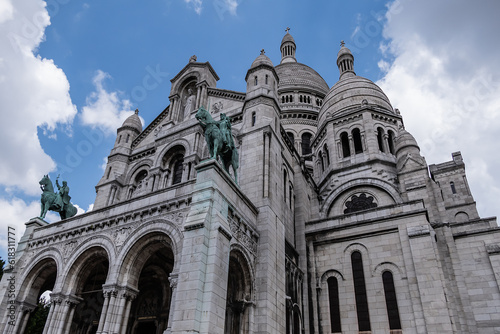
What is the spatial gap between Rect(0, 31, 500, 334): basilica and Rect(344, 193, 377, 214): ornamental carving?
12 centimetres

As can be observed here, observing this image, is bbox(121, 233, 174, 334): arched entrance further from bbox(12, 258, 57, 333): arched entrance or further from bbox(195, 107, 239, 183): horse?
bbox(195, 107, 239, 183): horse

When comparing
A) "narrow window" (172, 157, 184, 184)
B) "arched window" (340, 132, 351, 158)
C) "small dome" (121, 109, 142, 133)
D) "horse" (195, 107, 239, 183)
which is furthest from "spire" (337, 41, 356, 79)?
"horse" (195, 107, 239, 183)

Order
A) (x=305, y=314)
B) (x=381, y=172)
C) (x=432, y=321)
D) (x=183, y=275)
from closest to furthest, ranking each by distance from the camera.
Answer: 1. (x=183, y=275)
2. (x=432, y=321)
3. (x=305, y=314)
4. (x=381, y=172)

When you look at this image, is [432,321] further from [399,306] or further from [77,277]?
[77,277]

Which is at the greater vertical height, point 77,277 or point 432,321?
point 77,277

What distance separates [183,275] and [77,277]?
24.0 ft

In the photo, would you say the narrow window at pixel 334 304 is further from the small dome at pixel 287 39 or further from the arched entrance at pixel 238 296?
the small dome at pixel 287 39

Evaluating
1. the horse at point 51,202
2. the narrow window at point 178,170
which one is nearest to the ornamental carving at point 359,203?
the narrow window at point 178,170

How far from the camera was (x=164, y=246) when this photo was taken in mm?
15719

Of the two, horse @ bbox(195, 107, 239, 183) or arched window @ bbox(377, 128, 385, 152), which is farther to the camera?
arched window @ bbox(377, 128, 385, 152)

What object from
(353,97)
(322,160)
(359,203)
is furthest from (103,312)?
(353,97)

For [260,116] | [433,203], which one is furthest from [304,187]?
[433,203]

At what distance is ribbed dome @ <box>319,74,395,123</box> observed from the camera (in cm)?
3206

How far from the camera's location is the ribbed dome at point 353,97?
32.1m
